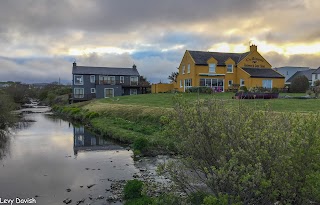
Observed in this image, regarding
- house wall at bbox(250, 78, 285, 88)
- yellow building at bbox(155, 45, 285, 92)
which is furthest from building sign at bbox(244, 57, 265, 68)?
house wall at bbox(250, 78, 285, 88)

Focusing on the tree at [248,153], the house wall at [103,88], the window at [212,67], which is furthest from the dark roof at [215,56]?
the tree at [248,153]

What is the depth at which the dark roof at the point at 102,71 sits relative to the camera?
70562mm

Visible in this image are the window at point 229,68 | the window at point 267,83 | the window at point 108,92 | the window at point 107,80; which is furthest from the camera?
the window at point 107,80

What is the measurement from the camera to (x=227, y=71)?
53.1 m

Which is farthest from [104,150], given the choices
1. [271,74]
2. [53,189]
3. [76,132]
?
[271,74]

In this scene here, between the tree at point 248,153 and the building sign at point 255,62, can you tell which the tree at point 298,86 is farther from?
the tree at point 248,153

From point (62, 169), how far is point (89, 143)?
8522 millimetres

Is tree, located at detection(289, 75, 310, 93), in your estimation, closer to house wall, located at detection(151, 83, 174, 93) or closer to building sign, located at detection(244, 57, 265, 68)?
building sign, located at detection(244, 57, 265, 68)

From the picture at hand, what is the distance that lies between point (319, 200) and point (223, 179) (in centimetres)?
235

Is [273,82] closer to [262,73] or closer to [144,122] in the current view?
[262,73]

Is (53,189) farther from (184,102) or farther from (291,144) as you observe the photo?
(291,144)

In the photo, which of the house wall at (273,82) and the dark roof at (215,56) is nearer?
the house wall at (273,82)

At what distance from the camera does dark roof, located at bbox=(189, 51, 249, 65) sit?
52.5 m

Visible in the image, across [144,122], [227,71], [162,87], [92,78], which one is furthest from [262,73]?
[92,78]
